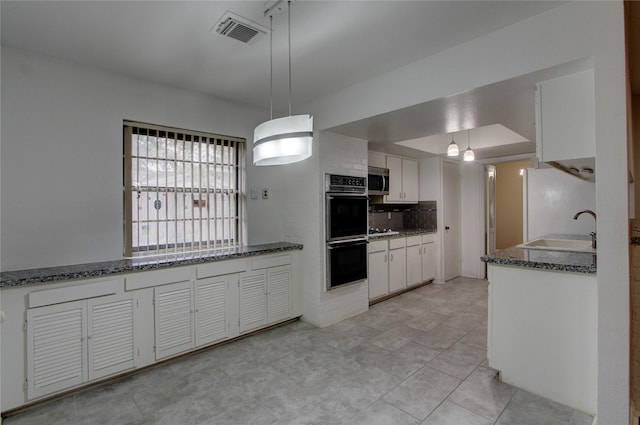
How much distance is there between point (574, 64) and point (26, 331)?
4075 mm

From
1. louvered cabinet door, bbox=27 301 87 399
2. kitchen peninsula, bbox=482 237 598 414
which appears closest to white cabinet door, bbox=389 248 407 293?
kitchen peninsula, bbox=482 237 598 414

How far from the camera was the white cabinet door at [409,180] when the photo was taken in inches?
210

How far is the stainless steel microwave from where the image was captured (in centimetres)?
458

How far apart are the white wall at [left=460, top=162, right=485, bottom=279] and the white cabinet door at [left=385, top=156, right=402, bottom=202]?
60.8 inches

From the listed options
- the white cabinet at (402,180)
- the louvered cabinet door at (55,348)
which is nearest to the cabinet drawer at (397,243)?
the white cabinet at (402,180)

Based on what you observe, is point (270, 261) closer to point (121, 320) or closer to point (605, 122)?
point (121, 320)

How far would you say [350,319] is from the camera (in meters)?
3.81

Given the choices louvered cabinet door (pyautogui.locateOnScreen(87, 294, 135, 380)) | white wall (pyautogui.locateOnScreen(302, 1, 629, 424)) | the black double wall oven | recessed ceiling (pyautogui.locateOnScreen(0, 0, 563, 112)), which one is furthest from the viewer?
the black double wall oven

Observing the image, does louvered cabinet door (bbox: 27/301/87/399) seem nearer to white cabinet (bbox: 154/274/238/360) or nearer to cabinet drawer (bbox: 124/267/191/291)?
cabinet drawer (bbox: 124/267/191/291)

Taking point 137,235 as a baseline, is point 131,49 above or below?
above

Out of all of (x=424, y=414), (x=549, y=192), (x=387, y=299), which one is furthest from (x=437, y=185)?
(x=424, y=414)

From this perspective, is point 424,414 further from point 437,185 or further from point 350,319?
point 437,185

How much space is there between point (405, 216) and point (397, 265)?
156cm

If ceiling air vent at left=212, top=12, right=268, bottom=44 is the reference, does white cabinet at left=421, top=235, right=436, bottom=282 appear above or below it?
below
